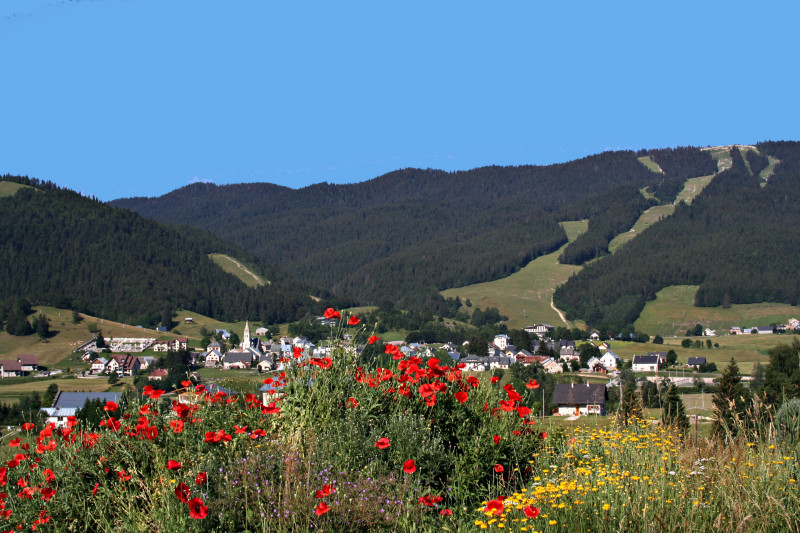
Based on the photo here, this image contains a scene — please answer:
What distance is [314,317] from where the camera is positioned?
194125 mm

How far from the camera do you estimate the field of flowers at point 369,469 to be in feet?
18.2

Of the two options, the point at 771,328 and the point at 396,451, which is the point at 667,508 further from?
the point at 771,328

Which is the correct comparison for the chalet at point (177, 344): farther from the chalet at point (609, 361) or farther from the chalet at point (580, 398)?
the chalet at point (580, 398)

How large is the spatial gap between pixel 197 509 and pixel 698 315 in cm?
18804

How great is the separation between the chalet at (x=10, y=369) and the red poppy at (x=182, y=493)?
11202 centimetres

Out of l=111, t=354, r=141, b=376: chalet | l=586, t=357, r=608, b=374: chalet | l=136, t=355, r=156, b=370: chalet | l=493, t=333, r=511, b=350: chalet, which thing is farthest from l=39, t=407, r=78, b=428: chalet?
l=493, t=333, r=511, b=350: chalet

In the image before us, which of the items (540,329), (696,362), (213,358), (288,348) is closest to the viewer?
(288,348)

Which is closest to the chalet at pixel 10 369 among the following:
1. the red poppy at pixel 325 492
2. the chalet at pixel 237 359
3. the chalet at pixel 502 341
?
the chalet at pixel 237 359

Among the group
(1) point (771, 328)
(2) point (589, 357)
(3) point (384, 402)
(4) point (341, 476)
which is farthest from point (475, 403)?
(1) point (771, 328)

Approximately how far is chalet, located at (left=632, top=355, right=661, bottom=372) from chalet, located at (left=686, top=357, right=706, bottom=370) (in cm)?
428

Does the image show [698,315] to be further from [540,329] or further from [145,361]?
[145,361]

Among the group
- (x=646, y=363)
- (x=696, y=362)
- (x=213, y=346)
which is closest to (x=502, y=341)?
(x=646, y=363)

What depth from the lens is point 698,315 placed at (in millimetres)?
177500

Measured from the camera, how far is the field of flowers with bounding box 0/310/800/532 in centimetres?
556
